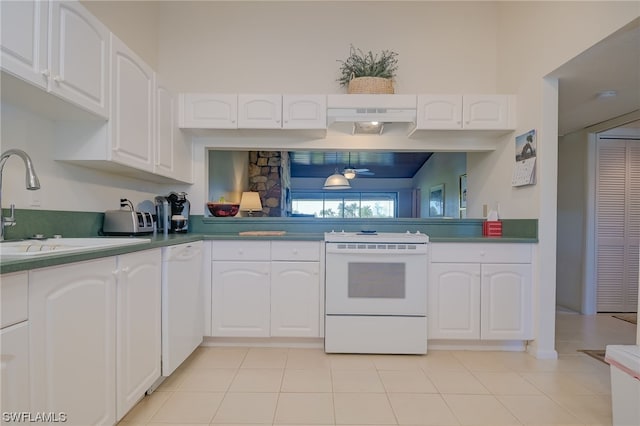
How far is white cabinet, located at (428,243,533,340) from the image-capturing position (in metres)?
2.51

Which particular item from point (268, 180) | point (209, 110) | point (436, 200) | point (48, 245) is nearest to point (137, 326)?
point (48, 245)

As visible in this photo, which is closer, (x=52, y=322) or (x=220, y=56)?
(x=52, y=322)

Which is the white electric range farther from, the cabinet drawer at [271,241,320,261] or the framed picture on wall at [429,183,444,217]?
the framed picture on wall at [429,183,444,217]

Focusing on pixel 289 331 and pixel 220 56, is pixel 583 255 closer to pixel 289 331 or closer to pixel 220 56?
pixel 289 331

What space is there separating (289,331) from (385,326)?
0.73m

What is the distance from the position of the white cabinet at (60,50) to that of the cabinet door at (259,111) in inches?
41.5

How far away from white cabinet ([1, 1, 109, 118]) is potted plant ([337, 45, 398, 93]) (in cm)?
181

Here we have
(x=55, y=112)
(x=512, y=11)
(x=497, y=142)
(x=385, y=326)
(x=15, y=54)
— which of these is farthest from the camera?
(x=497, y=142)

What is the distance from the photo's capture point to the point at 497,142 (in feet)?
9.78

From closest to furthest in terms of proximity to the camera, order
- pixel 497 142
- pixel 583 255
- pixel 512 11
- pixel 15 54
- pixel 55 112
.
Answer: pixel 15 54 < pixel 55 112 < pixel 512 11 < pixel 497 142 < pixel 583 255

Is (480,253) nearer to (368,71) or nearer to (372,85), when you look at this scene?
(372,85)

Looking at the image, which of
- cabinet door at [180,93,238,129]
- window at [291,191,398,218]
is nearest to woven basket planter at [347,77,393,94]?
cabinet door at [180,93,238,129]

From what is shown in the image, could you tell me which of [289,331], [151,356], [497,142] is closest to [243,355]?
[289,331]

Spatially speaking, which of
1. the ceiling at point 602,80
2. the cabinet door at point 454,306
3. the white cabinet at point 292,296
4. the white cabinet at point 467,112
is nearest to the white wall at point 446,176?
the ceiling at point 602,80
